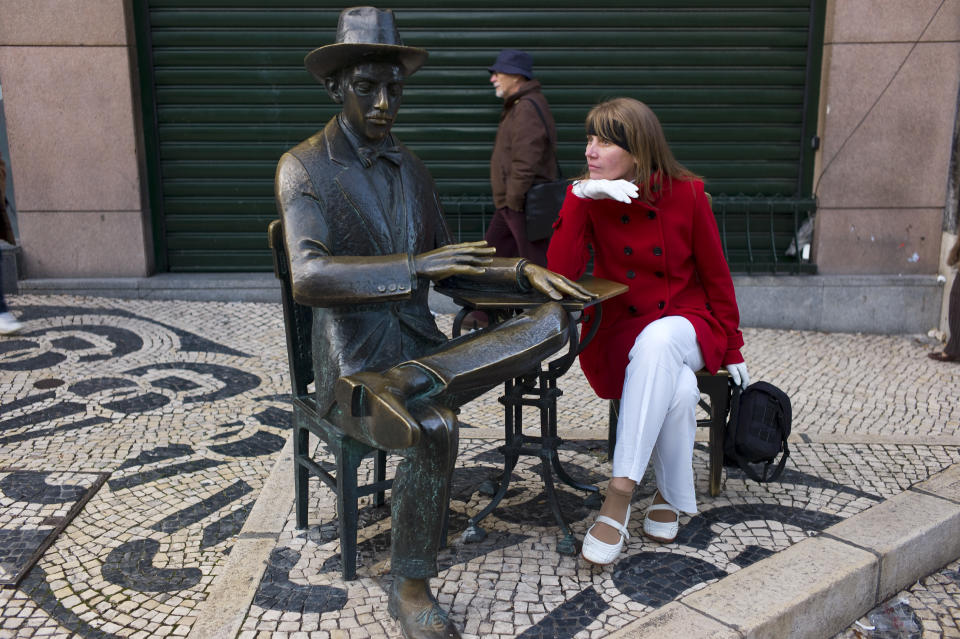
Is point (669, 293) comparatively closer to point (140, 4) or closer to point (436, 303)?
point (436, 303)

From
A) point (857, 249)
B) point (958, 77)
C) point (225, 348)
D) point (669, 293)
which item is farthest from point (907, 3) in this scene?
point (225, 348)

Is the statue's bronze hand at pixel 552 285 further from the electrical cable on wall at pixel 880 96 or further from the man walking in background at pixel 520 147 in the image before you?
the electrical cable on wall at pixel 880 96

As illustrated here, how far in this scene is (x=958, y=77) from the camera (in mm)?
6926

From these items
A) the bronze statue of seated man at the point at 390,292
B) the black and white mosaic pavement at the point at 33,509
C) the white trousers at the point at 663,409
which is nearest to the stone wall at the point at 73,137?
the black and white mosaic pavement at the point at 33,509

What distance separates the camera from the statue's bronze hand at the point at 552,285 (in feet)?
9.45

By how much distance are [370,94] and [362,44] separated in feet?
0.63

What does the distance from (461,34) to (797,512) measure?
5.27m

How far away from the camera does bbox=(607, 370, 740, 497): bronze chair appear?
3471 mm

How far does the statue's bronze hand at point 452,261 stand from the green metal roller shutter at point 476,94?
4.83 m

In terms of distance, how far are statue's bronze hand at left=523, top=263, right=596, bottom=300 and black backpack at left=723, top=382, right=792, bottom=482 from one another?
0.97m

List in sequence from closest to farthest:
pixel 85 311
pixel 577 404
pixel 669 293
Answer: pixel 669 293
pixel 577 404
pixel 85 311

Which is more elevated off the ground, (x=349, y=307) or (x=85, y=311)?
(x=349, y=307)

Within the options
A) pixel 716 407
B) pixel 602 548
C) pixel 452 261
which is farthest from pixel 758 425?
pixel 452 261

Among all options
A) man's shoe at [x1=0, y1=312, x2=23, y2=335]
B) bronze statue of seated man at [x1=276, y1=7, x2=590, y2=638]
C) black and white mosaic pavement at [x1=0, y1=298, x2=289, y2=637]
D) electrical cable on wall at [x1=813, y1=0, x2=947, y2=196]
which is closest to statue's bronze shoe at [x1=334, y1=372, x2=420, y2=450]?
bronze statue of seated man at [x1=276, y1=7, x2=590, y2=638]
